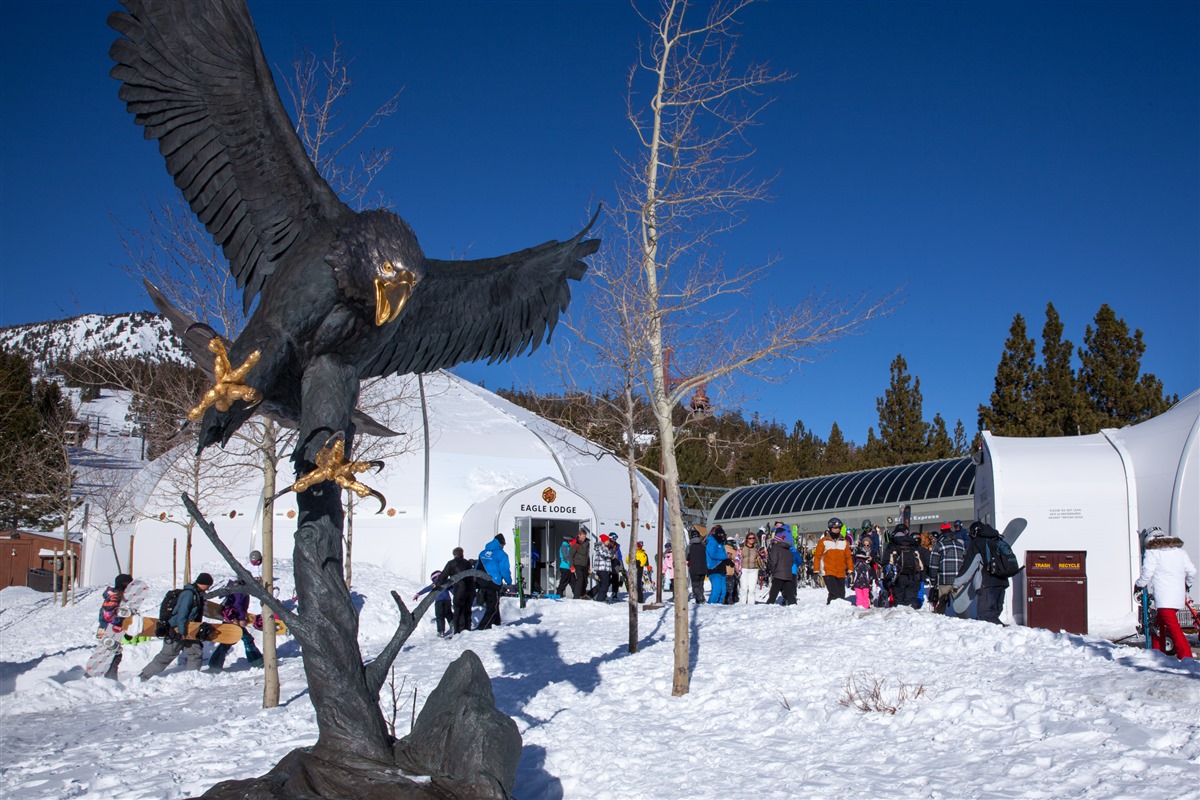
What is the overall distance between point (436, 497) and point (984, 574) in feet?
45.8

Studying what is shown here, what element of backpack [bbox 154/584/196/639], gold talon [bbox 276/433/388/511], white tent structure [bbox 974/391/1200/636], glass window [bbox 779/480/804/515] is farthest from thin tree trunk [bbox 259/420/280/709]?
glass window [bbox 779/480/804/515]

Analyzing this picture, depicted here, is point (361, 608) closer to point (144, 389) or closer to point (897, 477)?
point (144, 389)

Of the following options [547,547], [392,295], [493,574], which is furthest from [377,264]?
[547,547]

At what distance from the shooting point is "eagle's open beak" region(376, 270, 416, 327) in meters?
4.51

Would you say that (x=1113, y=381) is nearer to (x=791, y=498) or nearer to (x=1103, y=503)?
(x=791, y=498)

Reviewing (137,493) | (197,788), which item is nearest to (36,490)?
(137,493)

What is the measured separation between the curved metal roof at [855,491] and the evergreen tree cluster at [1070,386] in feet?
12.3

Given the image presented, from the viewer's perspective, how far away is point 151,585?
21391mm

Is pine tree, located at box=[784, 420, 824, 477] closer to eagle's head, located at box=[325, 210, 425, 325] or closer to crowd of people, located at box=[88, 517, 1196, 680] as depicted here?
crowd of people, located at box=[88, 517, 1196, 680]

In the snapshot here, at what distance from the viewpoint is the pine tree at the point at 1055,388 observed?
120ft

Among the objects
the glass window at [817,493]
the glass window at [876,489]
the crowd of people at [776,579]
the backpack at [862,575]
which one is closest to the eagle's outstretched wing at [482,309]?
the crowd of people at [776,579]

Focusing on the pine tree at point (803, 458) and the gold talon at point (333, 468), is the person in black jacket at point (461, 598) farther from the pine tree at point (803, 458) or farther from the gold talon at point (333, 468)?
the pine tree at point (803, 458)

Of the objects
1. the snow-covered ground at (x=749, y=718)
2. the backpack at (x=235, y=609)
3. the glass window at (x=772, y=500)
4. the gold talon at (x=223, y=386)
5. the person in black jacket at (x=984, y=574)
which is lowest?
the snow-covered ground at (x=749, y=718)

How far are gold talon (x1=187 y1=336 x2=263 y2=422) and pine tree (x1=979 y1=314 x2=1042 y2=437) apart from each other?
3805 centimetres
